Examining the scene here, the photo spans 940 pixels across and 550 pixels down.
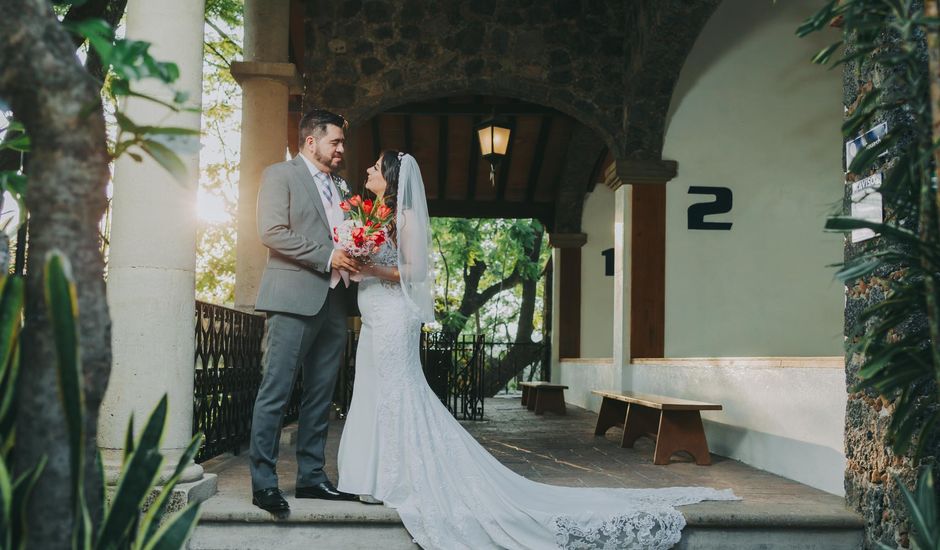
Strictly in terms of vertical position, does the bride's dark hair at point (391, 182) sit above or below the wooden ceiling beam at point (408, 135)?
below

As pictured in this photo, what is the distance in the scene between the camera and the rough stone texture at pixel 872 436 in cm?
336

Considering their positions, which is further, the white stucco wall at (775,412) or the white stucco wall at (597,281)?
the white stucco wall at (597,281)

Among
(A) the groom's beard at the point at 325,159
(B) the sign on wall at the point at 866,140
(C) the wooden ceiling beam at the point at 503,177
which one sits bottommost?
(A) the groom's beard at the point at 325,159

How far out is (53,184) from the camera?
1422 millimetres

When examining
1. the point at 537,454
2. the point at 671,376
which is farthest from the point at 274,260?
the point at 671,376

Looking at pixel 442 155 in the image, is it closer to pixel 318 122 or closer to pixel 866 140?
pixel 318 122

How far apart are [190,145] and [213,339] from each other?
12.2 feet

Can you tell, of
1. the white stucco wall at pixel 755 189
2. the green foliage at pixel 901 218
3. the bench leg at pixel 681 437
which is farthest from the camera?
the white stucco wall at pixel 755 189

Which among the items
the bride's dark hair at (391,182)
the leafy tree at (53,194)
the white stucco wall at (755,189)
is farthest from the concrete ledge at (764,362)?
the leafy tree at (53,194)

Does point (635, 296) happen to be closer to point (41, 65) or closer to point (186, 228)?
point (186, 228)

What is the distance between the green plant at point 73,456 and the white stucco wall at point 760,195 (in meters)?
6.77

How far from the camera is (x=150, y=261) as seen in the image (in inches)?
139

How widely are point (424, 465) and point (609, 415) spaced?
4210mm

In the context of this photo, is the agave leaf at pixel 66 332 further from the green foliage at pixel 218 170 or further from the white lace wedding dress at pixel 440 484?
the green foliage at pixel 218 170
